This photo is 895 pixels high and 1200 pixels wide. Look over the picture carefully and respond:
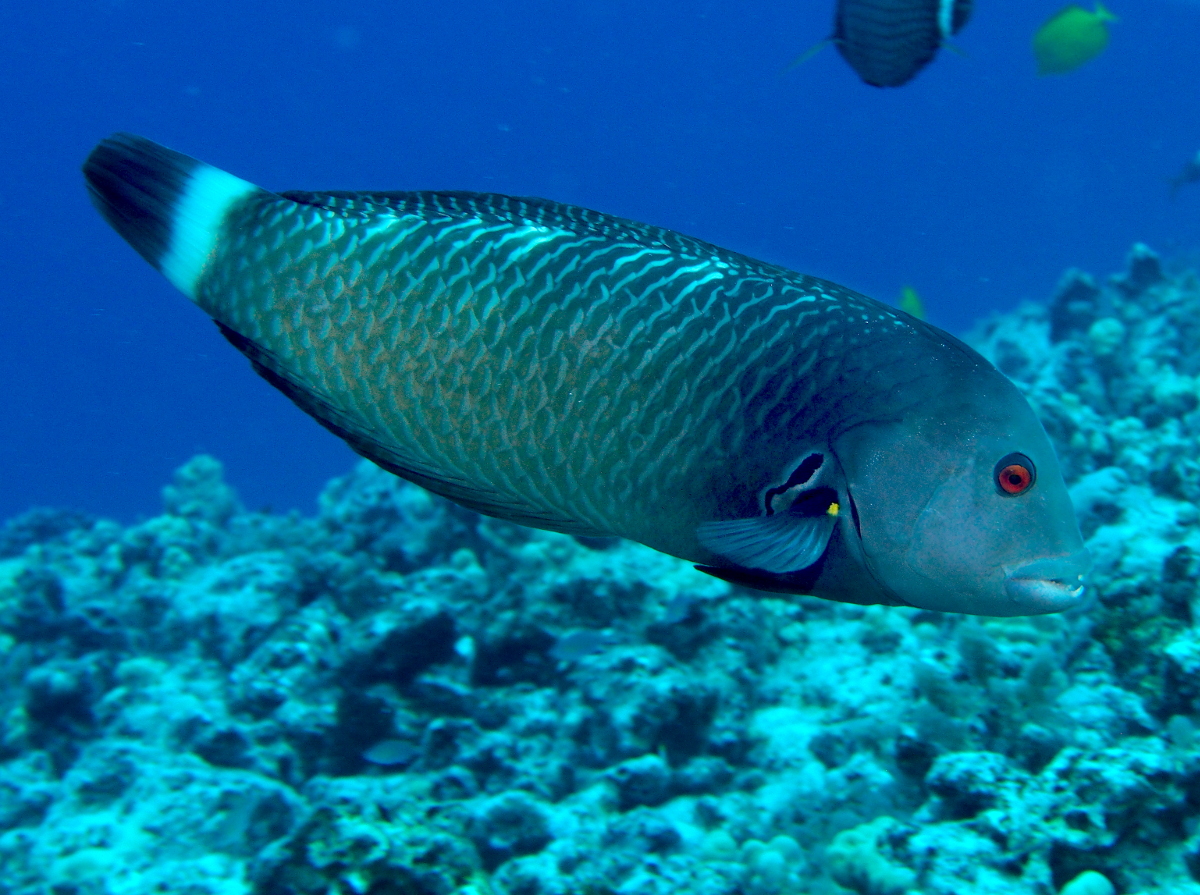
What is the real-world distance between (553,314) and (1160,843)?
338 centimetres

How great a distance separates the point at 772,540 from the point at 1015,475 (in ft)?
1.95

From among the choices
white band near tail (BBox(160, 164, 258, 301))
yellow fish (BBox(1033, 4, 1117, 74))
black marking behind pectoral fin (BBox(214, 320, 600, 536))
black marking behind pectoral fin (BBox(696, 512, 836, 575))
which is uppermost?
yellow fish (BBox(1033, 4, 1117, 74))

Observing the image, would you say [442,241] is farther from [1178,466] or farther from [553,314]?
[1178,466]

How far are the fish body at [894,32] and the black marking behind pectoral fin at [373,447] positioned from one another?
3.58m

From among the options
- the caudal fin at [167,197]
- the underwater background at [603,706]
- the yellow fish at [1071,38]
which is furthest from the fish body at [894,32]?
the yellow fish at [1071,38]

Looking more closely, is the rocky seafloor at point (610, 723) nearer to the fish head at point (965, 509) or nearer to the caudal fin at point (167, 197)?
the fish head at point (965, 509)

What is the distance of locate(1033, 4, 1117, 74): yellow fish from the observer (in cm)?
1097

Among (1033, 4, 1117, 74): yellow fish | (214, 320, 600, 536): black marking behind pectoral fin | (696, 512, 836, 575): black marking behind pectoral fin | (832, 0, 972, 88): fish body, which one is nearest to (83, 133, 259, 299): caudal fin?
(214, 320, 600, 536): black marking behind pectoral fin

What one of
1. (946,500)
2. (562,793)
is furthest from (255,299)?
(562,793)

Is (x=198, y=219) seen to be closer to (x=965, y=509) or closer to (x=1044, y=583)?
(x=965, y=509)

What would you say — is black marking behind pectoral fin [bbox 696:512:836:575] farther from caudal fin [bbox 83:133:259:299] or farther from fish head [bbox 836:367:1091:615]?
caudal fin [bbox 83:133:259:299]

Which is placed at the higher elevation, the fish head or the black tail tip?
the black tail tip

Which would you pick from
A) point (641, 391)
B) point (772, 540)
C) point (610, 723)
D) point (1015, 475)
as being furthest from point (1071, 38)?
point (772, 540)

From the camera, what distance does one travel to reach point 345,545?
8695 millimetres
